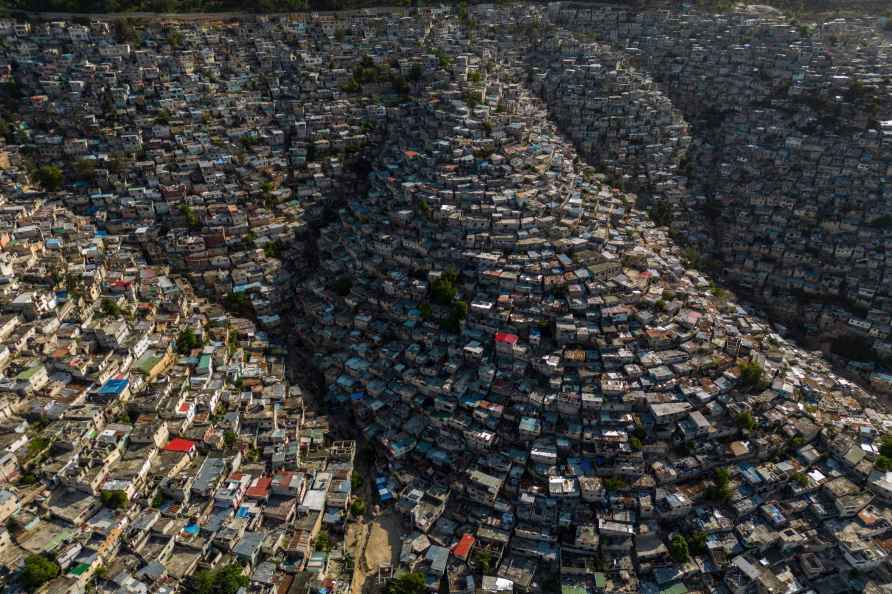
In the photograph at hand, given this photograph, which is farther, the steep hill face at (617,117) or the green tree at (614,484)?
the steep hill face at (617,117)

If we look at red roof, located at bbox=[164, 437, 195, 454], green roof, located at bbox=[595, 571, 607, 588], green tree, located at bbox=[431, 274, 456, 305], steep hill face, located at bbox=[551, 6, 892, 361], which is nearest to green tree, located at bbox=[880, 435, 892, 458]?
steep hill face, located at bbox=[551, 6, 892, 361]

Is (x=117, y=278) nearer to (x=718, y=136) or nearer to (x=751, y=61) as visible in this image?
(x=718, y=136)

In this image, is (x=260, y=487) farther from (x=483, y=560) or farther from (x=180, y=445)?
(x=483, y=560)

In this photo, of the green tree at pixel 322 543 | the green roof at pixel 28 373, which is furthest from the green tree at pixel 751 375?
the green roof at pixel 28 373

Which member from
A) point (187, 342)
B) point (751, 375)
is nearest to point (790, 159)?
point (751, 375)

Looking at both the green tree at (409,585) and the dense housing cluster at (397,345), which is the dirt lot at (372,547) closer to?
the dense housing cluster at (397,345)

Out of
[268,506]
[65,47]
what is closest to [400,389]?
[268,506]
